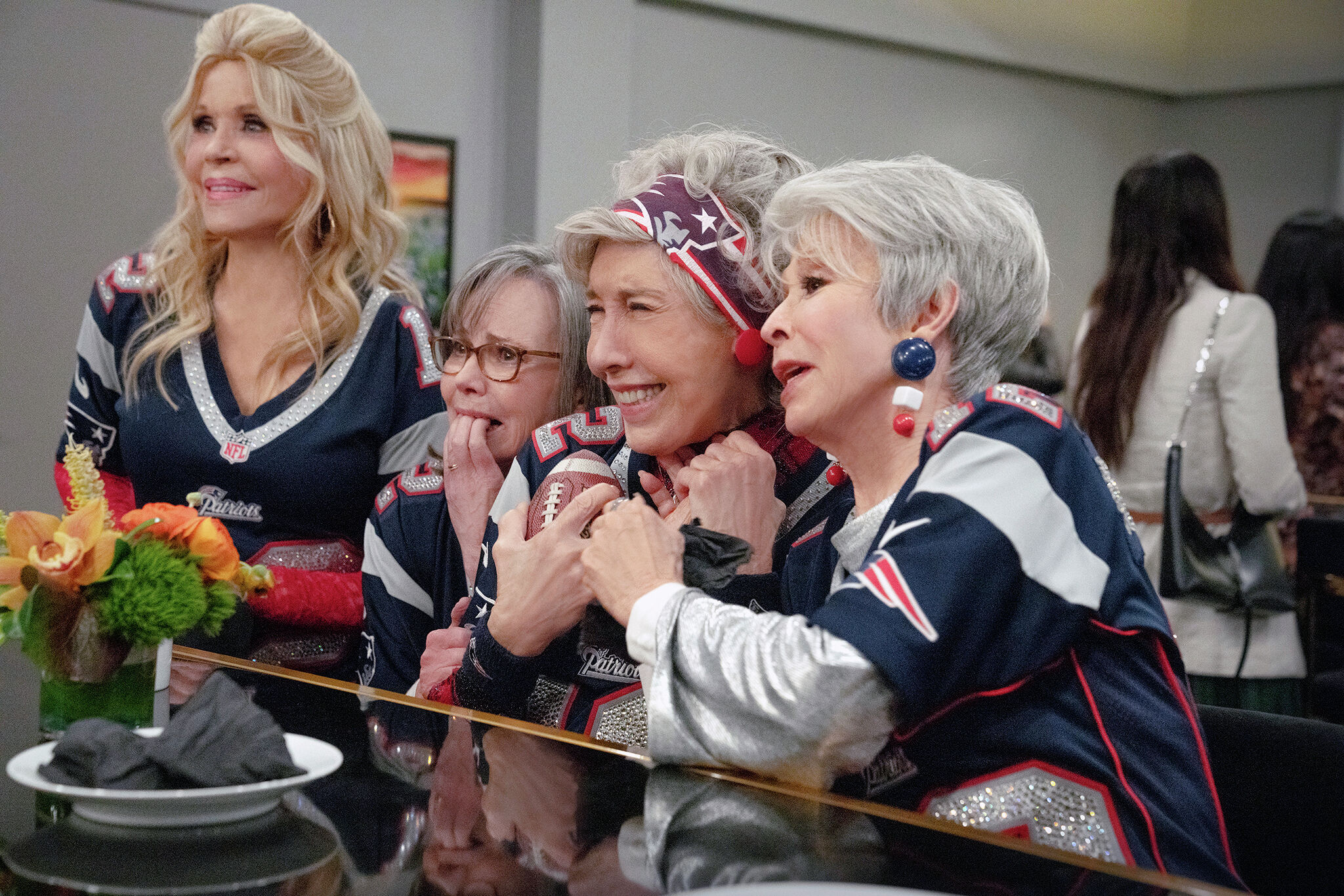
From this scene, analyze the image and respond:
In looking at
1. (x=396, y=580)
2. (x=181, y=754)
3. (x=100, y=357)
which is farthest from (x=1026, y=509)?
(x=100, y=357)

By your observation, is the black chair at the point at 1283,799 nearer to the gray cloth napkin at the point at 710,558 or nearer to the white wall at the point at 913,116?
the gray cloth napkin at the point at 710,558

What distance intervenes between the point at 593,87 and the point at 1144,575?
5306mm

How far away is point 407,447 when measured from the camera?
8.40ft

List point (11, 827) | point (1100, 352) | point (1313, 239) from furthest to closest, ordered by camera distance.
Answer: point (1313, 239), point (1100, 352), point (11, 827)

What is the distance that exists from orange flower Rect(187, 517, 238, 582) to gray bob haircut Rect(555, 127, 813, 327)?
684 mm

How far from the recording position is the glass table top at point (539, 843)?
3.38 feet

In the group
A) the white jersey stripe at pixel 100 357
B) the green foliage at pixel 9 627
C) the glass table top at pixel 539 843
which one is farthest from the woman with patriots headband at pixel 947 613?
the white jersey stripe at pixel 100 357

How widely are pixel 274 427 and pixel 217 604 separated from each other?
1.06 metres

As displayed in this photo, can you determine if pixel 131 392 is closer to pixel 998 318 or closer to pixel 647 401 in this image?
pixel 647 401

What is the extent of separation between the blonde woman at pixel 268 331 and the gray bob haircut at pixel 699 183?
0.69 m

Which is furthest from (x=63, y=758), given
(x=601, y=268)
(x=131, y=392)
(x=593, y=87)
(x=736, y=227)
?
(x=593, y=87)

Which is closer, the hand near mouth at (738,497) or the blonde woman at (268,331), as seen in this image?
the hand near mouth at (738,497)

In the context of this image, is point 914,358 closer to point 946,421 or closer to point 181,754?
point 946,421

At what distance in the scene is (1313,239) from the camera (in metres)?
4.08
